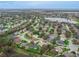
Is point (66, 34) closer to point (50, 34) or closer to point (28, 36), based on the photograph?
point (50, 34)

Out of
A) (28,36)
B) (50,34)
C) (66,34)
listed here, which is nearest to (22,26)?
(28,36)

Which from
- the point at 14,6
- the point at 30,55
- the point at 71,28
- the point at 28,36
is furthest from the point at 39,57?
the point at 14,6

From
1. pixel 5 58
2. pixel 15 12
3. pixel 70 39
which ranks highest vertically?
pixel 15 12

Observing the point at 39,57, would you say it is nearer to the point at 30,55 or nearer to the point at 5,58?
the point at 30,55

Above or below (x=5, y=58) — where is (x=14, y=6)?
above

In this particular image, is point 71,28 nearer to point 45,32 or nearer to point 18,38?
point 45,32

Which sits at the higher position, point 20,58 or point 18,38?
point 18,38

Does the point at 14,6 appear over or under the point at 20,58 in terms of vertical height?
over
